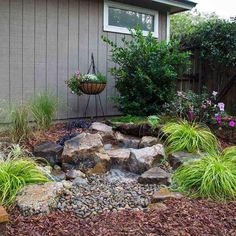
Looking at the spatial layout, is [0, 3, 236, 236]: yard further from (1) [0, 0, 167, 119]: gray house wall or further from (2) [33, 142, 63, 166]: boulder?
(1) [0, 0, 167, 119]: gray house wall

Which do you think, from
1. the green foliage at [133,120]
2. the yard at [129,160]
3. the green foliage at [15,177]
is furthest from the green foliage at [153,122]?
the green foliage at [15,177]

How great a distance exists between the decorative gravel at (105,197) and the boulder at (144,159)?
36cm

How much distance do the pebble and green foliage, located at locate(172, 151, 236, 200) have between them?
0.30 metres

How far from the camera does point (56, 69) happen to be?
595 cm

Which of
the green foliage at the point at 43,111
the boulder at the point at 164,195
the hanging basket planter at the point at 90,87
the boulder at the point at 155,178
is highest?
the hanging basket planter at the point at 90,87

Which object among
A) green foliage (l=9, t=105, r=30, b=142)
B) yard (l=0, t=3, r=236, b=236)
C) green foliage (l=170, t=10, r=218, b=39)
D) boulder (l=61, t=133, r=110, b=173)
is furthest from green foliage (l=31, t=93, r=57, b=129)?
green foliage (l=170, t=10, r=218, b=39)

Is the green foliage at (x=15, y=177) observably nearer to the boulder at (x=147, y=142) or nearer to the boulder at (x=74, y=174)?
the boulder at (x=74, y=174)

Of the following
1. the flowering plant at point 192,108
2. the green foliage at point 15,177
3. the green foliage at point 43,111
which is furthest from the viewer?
the flowering plant at point 192,108

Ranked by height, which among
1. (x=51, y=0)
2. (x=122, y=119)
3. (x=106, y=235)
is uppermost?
(x=51, y=0)

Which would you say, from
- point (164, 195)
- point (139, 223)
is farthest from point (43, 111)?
point (139, 223)

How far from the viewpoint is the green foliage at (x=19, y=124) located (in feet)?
15.0

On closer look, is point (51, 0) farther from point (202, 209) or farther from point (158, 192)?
point (202, 209)

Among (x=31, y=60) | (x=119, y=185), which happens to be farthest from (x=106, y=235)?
(x=31, y=60)

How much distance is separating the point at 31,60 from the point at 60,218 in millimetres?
3617
